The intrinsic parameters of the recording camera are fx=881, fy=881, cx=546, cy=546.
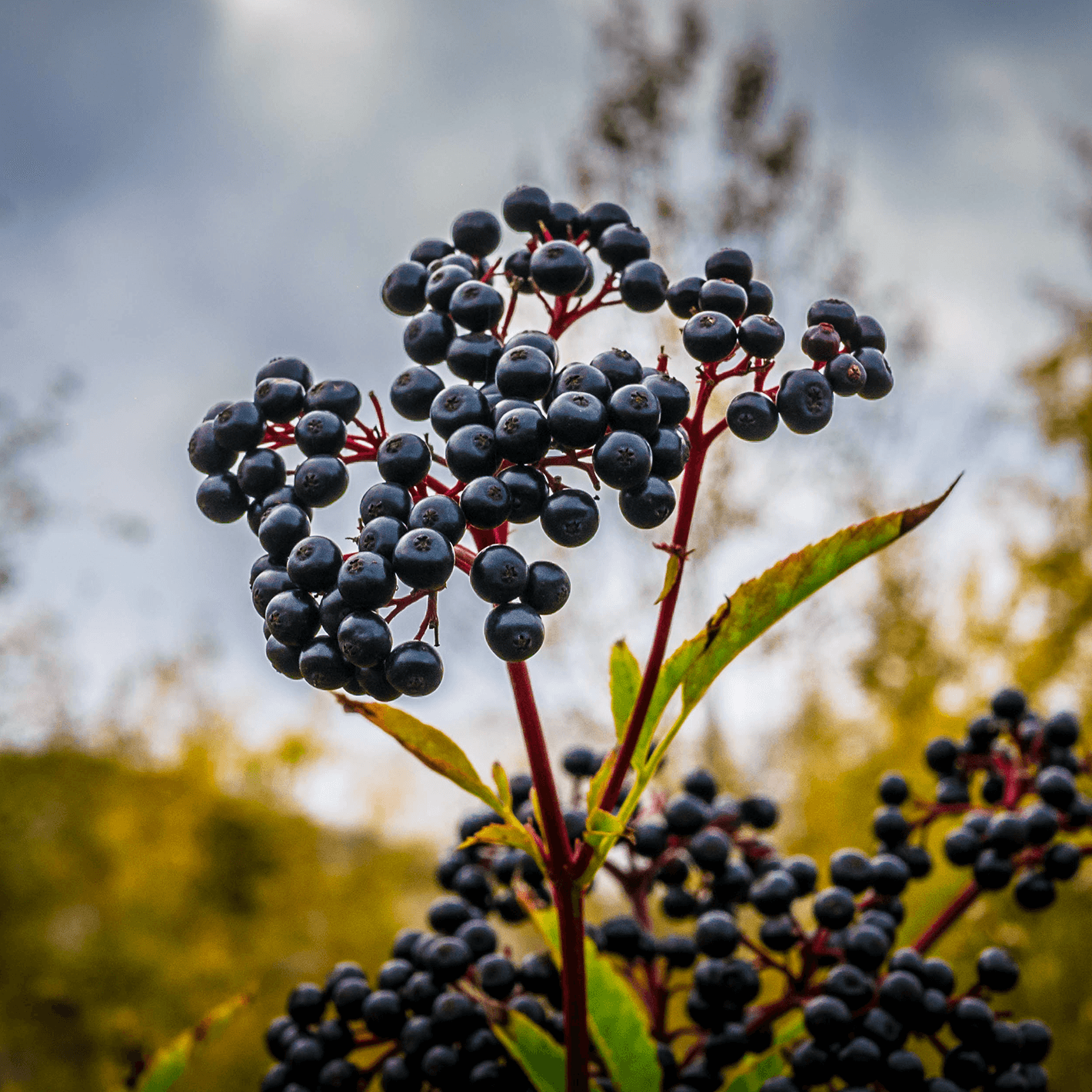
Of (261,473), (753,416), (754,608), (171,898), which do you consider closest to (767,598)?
(754,608)

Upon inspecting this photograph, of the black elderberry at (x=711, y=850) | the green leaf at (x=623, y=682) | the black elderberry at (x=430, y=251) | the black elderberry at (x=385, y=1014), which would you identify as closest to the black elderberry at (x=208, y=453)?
the black elderberry at (x=430, y=251)

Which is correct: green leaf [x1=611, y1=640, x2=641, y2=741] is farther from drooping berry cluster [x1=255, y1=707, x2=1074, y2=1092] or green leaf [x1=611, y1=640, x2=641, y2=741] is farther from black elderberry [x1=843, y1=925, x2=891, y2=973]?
black elderberry [x1=843, y1=925, x2=891, y2=973]

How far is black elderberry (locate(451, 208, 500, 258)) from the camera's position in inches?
41.9

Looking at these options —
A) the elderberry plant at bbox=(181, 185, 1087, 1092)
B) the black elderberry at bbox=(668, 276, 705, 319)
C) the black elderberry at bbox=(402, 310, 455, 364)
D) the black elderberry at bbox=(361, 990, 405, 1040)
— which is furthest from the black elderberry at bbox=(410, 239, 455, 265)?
the black elderberry at bbox=(361, 990, 405, 1040)

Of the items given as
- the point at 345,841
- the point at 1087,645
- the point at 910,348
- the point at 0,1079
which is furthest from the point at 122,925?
the point at 910,348

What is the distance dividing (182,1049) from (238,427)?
1002 millimetres

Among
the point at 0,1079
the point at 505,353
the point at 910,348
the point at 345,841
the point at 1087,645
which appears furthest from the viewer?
the point at 910,348

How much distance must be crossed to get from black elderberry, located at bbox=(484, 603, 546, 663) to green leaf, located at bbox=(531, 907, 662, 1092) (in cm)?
49

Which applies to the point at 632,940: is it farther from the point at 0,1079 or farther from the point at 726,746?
the point at 726,746

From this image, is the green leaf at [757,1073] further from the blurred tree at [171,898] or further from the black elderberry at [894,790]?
the blurred tree at [171,898]

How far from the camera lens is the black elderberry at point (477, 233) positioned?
1063mm

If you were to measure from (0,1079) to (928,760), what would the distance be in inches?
225

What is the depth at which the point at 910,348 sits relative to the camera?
10711 millimetres

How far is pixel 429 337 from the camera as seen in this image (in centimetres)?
95
